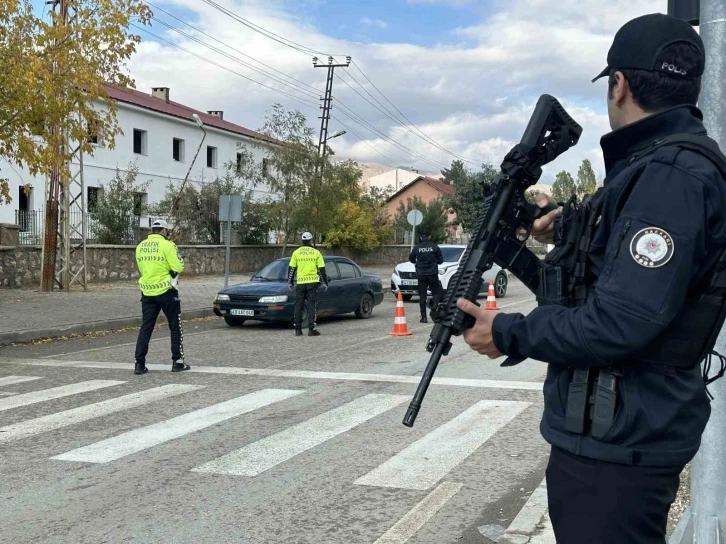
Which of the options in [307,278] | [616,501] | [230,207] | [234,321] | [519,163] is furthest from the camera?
[230,207]

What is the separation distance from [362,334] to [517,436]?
7.99 metres

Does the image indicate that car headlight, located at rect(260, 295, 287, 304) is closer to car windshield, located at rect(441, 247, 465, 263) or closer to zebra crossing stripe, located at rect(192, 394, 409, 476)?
zebra crossing stripe, located at rect(192, 394, 409, 476)

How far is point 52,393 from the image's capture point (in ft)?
28.9

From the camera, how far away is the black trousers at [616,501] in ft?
6.91

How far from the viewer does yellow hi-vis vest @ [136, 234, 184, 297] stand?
10500mm

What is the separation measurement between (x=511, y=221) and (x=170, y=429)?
5233mm

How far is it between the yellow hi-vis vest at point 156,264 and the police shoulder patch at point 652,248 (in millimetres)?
9053

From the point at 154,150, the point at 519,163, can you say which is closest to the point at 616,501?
the point at 519,163

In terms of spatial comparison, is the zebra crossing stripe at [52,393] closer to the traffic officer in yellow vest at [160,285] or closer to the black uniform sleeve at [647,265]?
the traffic officer in yellow vest at [160,285]

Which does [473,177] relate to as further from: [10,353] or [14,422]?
[14,422]

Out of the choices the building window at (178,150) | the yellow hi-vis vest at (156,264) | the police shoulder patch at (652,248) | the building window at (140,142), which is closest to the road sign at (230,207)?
the yellow hi-vis vest at (156,264)

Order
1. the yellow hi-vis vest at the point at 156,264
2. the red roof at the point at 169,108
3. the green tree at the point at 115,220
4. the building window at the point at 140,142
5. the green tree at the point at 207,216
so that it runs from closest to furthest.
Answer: the yellow hi-vis vest at the point at 156,264
the green tree at the point at 115,220
the green tree at the point at 207,216
the red roof at the point at 169,108
the building window at the point at 140,142

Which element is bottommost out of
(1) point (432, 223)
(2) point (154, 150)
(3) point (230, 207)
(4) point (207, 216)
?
(3) point (230, 207)

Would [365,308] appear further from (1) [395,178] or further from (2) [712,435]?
(1) [395,178]
